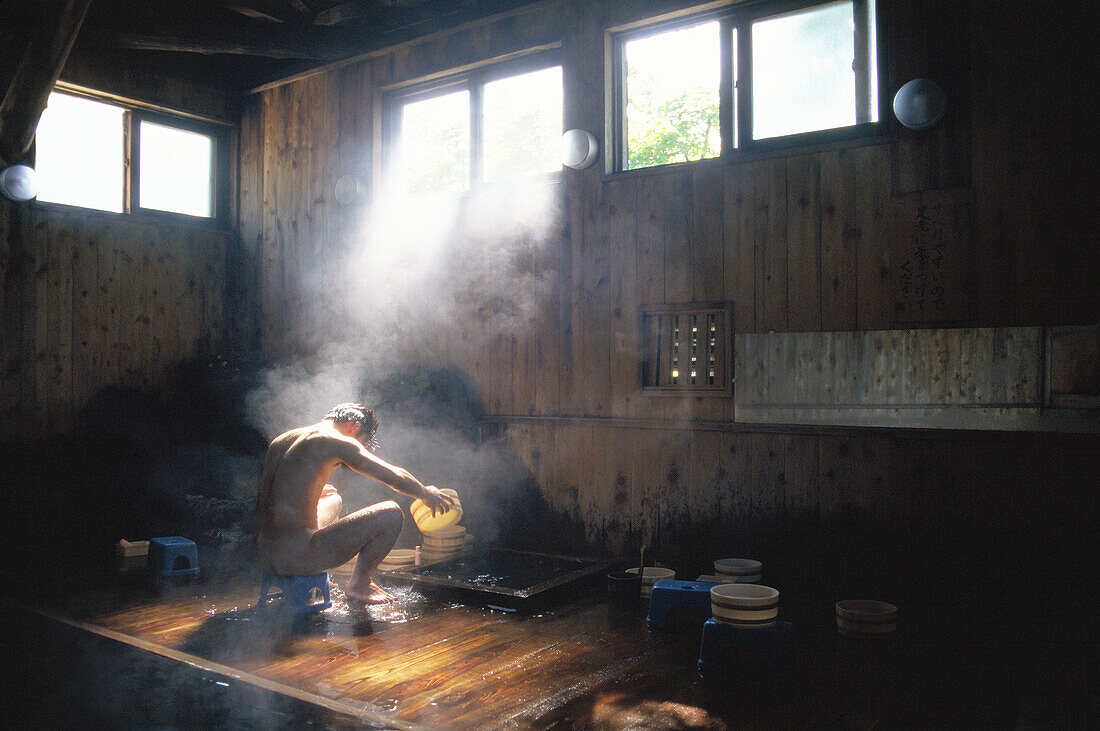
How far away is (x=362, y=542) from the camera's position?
4930mm

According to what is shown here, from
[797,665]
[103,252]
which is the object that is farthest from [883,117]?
[103,252]

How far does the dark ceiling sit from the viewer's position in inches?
287

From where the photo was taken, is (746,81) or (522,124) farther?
(522,124)

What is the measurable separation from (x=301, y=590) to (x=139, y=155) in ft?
20.0

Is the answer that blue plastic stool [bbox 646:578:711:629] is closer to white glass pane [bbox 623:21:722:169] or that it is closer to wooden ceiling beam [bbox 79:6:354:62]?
white glass pane [bbox 623:21:722:169]

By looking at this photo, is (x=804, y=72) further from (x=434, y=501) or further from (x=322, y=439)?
(x=322, y=439)

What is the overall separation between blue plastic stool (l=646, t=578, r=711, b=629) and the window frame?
7.13 meters

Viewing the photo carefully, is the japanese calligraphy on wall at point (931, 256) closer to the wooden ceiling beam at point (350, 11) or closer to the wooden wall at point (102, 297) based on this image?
the wooden ceiling beam at point (350, 11)

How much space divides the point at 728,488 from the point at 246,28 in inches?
274

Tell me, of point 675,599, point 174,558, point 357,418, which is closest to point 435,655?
point 675,599

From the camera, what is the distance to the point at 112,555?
6539 mm

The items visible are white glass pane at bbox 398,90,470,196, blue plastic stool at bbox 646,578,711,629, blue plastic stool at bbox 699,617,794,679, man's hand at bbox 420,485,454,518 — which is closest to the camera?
blue plastic stool at bbox 699,617,794,679

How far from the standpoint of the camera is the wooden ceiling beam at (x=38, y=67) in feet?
17.5


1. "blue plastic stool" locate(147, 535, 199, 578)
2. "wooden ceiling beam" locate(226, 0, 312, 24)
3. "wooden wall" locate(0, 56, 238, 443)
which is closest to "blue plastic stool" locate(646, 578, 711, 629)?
"blue plastic stool" locate(147, 535, 199, 578)
